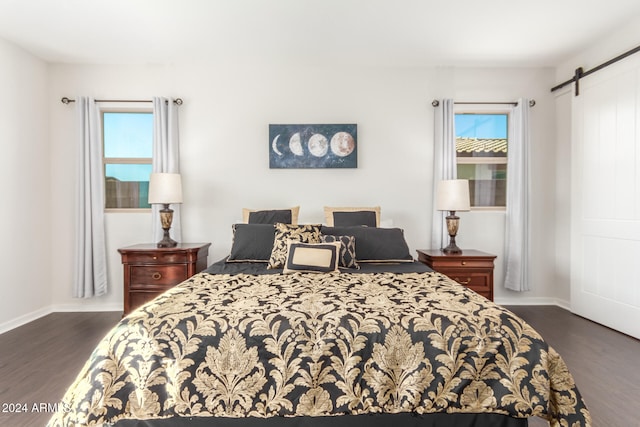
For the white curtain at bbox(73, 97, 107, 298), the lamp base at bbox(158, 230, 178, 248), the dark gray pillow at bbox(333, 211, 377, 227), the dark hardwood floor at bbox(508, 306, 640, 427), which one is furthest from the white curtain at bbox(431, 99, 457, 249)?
the white curtain at bbox(73, 97, 107, 298)

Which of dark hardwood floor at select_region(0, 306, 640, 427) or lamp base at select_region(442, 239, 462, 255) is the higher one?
lamp base at select_region(442, 239, 462, 255)

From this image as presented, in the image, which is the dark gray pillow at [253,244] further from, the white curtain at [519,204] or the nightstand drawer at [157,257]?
the white curtain at [519,204]

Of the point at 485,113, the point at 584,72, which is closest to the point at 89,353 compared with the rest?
the point at 485,113

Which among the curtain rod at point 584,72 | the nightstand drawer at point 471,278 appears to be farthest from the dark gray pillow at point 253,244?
the curtain rod at point 584,72

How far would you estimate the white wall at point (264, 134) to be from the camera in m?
3.83

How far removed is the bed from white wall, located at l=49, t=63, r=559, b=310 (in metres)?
2.39

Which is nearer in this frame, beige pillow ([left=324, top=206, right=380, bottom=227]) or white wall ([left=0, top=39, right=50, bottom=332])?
white wall ([left=0, top=39, right=50, bottom=332])

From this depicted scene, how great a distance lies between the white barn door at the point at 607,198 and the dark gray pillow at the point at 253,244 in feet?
10.4

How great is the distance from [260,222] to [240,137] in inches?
43.5

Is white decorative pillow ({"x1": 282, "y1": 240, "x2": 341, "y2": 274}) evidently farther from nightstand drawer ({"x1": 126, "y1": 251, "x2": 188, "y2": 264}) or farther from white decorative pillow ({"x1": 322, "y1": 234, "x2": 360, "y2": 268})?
nightstand drawer ({"x1": 126, "y1": 251, "x2": 188, "y2": 264})

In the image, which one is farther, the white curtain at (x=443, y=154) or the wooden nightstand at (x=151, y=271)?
the white curtain at (x=443, y=154)

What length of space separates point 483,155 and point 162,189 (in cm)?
355

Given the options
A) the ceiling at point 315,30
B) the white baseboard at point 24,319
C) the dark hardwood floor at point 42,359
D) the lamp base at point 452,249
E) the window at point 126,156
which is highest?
the ceiling at point 315,30

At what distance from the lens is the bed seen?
1408 millimetres
